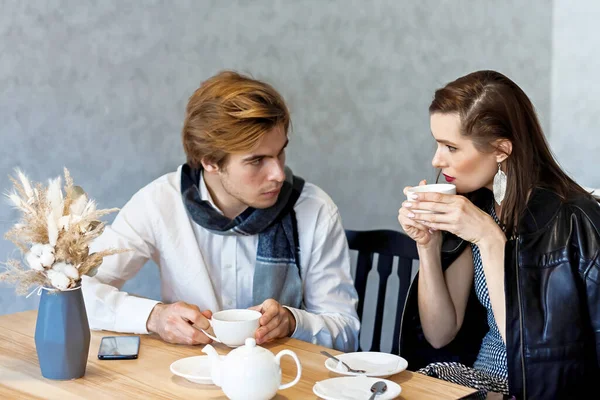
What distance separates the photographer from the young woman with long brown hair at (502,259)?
171 centimetres

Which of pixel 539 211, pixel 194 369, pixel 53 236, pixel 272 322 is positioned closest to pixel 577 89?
pixel 539 211

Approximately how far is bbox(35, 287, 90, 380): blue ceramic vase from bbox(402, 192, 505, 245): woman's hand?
0.76 m

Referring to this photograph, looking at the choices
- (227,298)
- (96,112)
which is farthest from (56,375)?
(96,112)

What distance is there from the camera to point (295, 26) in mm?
2998

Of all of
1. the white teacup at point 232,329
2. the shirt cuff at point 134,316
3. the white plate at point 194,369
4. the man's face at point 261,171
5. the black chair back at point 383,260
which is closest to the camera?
the white plate at point 194,369

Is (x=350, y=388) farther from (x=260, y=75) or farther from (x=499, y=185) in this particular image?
(x=260, y=75)

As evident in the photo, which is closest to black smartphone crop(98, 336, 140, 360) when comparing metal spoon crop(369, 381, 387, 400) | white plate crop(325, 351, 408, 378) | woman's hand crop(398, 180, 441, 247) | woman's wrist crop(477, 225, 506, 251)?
white plate crop(325, 351, 408, 378)

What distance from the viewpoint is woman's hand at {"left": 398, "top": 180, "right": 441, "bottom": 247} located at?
179 cm

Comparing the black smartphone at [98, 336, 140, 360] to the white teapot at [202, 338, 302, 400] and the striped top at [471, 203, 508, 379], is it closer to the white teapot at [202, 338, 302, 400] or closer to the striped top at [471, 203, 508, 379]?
the white teapot at [202, 338, 302, 400]

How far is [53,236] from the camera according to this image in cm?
143

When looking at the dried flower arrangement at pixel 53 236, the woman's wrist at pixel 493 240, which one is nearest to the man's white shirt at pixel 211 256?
the woman's wrist at pixel 493 240

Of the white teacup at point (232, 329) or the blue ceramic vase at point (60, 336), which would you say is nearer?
the blue ceramic vase at point (60, 336)

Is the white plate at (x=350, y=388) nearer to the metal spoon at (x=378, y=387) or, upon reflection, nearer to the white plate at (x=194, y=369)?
the metal spoon at (x=378, y=387)

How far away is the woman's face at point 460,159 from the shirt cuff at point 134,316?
2.55ft
